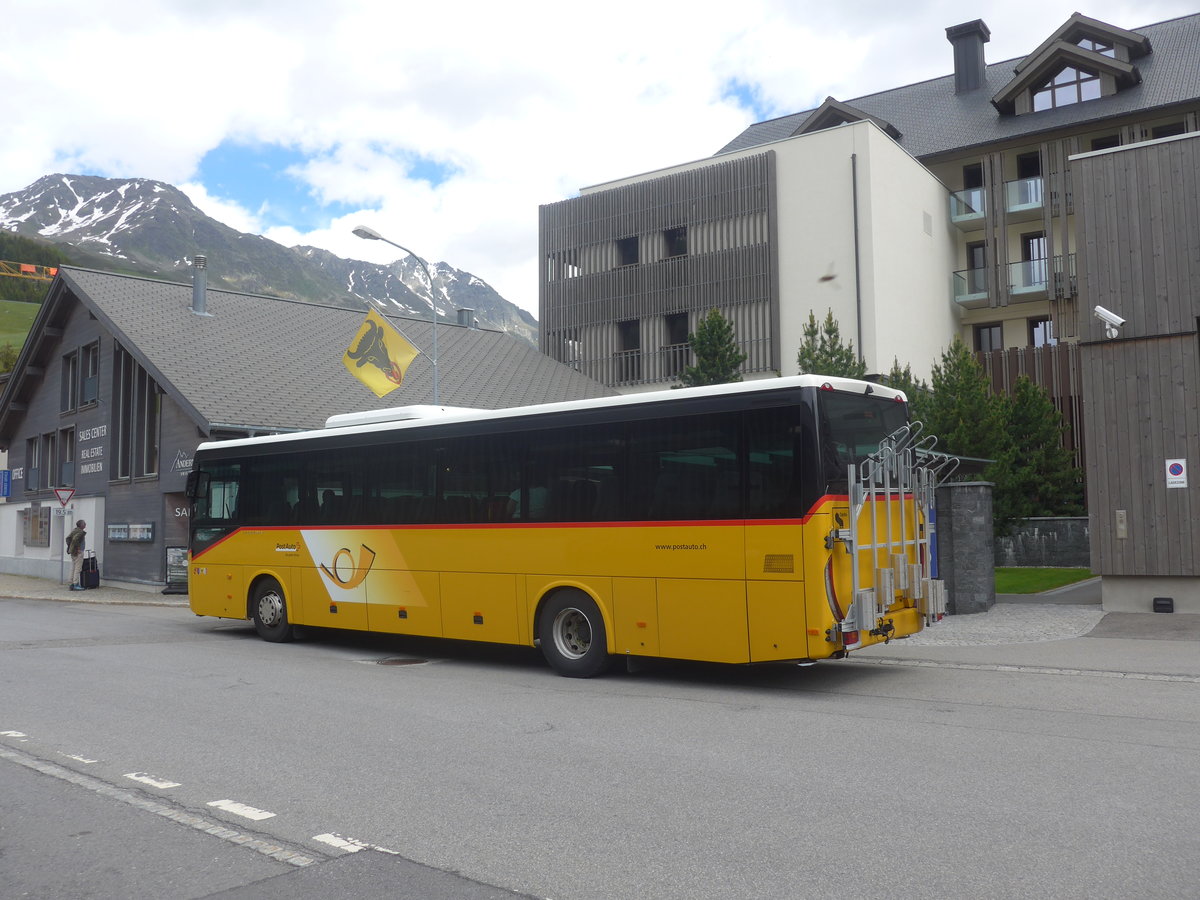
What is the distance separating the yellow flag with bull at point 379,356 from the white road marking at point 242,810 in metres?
16.1

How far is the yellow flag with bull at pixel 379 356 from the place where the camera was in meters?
22.0

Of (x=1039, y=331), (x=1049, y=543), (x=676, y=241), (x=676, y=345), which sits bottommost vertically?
(x=1049, y=543)

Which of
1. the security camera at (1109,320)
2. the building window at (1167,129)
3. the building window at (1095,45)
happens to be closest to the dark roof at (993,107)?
the building window at (1167,129)

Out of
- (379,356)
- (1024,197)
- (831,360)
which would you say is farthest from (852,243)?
(379,356)

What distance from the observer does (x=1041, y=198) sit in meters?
37.3

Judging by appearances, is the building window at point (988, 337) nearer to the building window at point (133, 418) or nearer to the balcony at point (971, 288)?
the balcony at point (971, 288)

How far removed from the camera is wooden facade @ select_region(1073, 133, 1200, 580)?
15.8m

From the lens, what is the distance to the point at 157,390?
28109mm

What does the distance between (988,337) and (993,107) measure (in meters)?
9.01

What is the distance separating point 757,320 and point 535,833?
31.0 meters

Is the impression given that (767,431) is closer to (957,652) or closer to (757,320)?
(957,652)

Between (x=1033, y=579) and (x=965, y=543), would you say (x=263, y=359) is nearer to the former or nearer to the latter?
(x=965, y=543)

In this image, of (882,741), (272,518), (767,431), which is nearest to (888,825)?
(882,741)

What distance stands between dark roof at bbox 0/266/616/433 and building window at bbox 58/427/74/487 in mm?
3146
